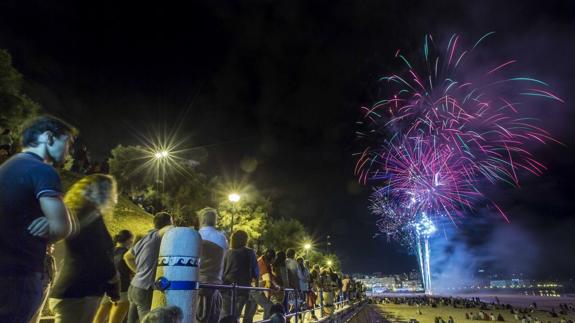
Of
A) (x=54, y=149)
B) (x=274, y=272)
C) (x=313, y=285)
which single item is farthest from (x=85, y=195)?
(x=313, y=285)

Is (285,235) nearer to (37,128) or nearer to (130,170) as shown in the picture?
(130,170)

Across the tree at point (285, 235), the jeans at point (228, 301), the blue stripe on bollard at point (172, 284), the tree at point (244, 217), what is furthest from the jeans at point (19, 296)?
the tree at point (285, 235)

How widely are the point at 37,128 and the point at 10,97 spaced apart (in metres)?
21.1

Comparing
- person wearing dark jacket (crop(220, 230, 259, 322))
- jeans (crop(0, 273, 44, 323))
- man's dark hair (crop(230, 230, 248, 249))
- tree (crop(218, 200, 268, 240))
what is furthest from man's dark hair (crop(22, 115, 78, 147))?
tree (crop(218, 200, 268, 240))

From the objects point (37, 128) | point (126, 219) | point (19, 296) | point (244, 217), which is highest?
point (244, 217)

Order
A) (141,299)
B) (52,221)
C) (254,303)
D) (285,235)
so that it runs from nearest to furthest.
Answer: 1. (52,221)
2. (141,299)
3. (254,303)
4. (285,235)

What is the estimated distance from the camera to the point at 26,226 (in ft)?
6.73

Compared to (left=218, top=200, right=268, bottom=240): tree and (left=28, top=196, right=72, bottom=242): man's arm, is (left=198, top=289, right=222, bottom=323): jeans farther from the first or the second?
(left=218, top=200, right=268, bottom=240): tree

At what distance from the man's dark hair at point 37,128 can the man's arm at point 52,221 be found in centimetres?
47

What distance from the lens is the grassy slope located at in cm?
1940

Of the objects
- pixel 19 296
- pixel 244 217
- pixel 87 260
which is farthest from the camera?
pixel 244 217

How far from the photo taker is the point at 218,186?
36.3 meters

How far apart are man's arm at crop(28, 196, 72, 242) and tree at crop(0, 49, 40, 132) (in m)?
20.7

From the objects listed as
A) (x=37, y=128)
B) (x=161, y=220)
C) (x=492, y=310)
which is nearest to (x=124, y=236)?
(x=161, y=220)
